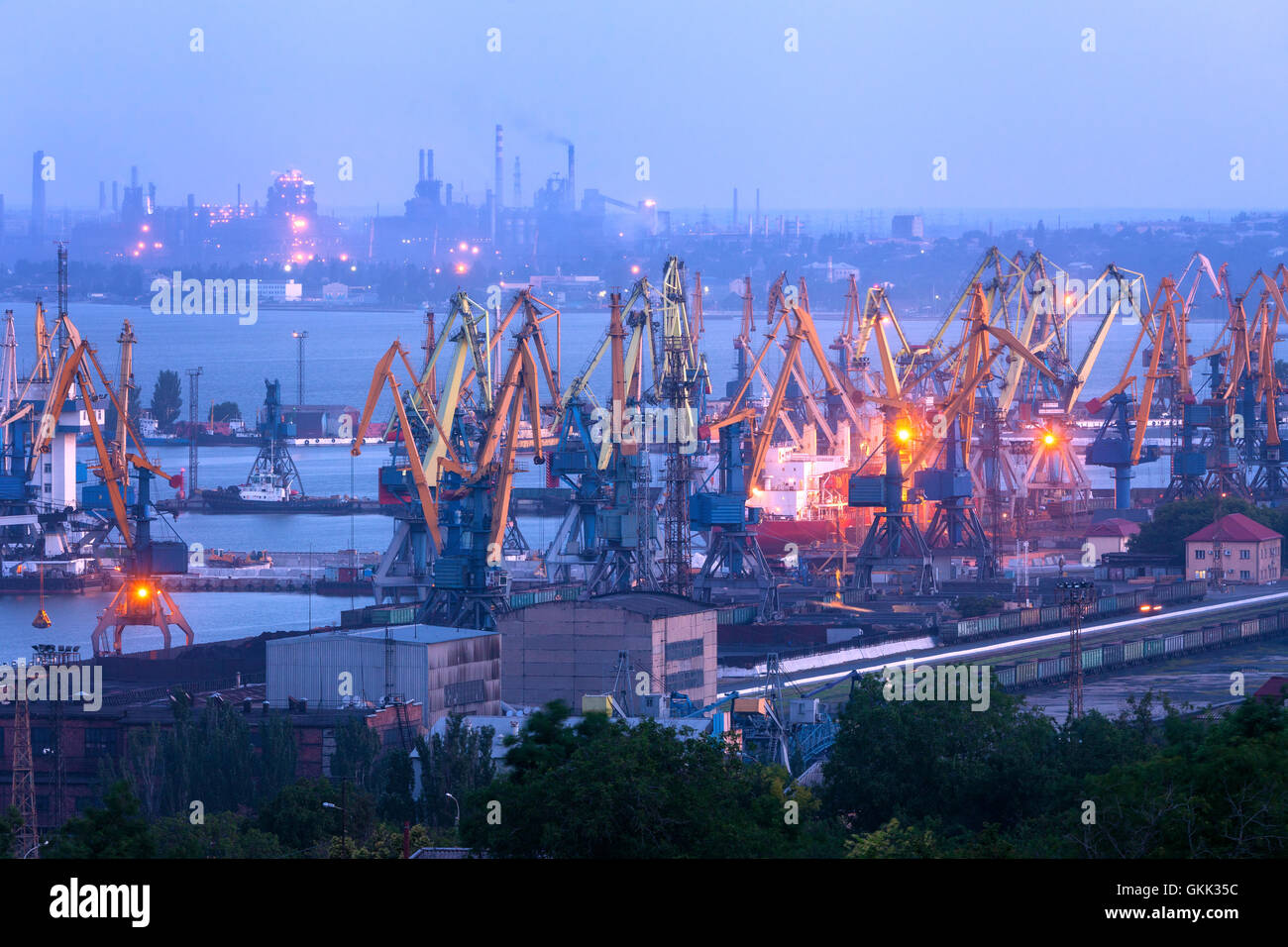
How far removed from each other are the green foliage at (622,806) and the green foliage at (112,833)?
1785 millimetres

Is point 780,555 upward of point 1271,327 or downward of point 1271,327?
downward

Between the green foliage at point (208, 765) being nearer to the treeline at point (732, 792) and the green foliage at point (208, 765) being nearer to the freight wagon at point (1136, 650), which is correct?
the treeline at point (732, 792)

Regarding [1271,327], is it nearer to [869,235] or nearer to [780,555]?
[780,555]

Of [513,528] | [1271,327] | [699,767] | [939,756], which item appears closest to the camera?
[699,767]

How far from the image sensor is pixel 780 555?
4175 cm

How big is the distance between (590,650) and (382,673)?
8.16ft

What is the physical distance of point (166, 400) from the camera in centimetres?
7375

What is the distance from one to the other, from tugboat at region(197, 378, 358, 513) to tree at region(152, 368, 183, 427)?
13.5m

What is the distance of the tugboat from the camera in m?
57.0

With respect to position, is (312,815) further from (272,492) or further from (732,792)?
(272,492)

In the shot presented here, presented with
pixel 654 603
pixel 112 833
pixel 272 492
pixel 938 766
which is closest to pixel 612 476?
pixel 654 603

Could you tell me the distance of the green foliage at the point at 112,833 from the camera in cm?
1325
